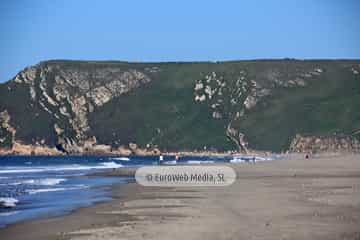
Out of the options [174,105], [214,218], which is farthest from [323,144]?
[214,218]

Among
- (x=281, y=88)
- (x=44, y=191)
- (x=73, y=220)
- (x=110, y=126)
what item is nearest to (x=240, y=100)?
(x=281, y=88)

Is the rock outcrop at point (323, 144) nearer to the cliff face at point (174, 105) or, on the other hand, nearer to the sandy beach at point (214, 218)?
the cliff face at point (174, 105)

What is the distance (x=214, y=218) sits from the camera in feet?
60.6

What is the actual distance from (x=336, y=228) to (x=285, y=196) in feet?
31.6

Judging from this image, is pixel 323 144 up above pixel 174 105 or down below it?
below

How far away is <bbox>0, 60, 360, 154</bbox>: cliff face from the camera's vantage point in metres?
134

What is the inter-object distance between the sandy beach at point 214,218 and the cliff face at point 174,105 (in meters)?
103

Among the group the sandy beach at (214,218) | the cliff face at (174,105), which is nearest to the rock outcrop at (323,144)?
the cliff face at (174,105)

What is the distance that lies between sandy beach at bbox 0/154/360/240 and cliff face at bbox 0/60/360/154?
103379 millimetres

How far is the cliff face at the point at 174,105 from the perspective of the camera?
134 metres

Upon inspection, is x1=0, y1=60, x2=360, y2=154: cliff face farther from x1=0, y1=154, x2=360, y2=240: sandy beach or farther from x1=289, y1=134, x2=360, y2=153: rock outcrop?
x1=0, y1=154, x2=360, y2=240: sandy beach

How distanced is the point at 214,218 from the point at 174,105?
128 meters

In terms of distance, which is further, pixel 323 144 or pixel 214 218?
pixel 323 144

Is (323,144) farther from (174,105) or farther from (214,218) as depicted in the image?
(214,218)
